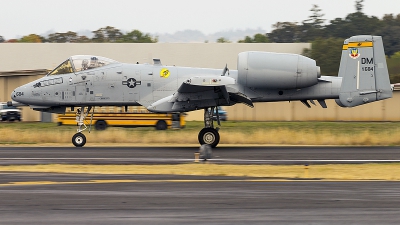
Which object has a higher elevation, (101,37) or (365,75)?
(101,37)

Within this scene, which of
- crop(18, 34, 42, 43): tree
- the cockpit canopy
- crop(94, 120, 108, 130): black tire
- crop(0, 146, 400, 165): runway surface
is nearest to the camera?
crop(0, 146, 400, 165): runway surface

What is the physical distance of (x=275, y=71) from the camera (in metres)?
23.8

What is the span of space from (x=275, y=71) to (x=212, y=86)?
2.54 m

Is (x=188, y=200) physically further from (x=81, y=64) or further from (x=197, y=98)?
(x=81, y=64)

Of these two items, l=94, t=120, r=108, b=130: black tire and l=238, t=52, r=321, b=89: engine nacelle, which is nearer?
l=238, t=52, r=321, b=89: engine nacelle

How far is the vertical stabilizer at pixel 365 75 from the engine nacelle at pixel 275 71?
4.73 ft

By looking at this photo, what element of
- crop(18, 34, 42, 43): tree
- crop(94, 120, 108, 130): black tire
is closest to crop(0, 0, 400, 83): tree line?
crop(18, 34, 42, 43): tree

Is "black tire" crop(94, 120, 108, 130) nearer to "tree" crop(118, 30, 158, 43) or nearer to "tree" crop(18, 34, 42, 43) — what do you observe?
"tree" crop(118, 30, 158, 43)

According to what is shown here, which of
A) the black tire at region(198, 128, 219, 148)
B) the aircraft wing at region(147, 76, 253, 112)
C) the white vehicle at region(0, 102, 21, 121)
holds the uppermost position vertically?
the aircraft wing at region(147, 76, 253, 112)

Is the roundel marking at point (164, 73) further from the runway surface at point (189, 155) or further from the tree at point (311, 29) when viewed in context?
the tree at point (311, 29)

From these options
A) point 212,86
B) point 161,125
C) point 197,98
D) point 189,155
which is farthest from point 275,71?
point 161,125

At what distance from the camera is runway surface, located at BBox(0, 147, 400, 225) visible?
10.2 metres

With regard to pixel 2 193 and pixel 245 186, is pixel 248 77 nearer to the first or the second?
pixel 245 186

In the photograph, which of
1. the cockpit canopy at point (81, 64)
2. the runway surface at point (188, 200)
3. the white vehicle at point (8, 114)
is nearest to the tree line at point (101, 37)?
the white vehicle at point (8, 114)
